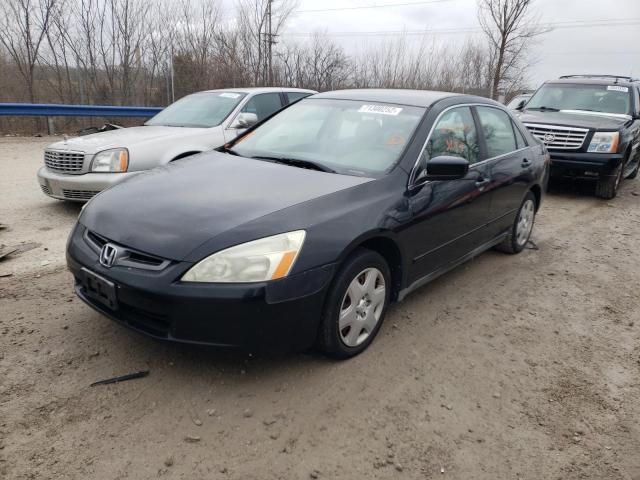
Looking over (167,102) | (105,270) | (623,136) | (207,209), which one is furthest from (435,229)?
(167,102)

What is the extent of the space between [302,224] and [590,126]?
705cm

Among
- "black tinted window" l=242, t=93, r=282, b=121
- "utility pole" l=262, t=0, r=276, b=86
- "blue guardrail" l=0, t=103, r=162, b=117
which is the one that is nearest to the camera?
"black tinted window" l=242, t=93, r=282, b=121

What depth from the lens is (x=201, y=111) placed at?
22.5 ft

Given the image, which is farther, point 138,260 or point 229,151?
point 229,151

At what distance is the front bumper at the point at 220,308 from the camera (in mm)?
2445

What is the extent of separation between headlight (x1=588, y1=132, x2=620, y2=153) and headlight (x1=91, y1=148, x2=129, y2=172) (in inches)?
272

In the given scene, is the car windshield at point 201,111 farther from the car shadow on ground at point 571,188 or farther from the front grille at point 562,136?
the car shadow on ground at point 571,188

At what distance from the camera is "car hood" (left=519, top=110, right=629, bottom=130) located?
26.1 feet

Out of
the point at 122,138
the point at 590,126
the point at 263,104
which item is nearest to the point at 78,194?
the point at 122,138

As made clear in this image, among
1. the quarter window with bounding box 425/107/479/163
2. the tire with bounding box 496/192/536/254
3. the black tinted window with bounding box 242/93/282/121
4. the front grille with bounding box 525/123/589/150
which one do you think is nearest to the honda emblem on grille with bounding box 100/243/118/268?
the quarter window with bounding box 425/107/479/163

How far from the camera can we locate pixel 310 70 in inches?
922

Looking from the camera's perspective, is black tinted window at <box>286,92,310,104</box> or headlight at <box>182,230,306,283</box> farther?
black tinted window at <box>286,92,310,104</box>

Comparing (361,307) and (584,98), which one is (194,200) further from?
(584,98)

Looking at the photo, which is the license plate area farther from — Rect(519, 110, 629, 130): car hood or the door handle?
Rect(519, 110, 629, 130): car hood
